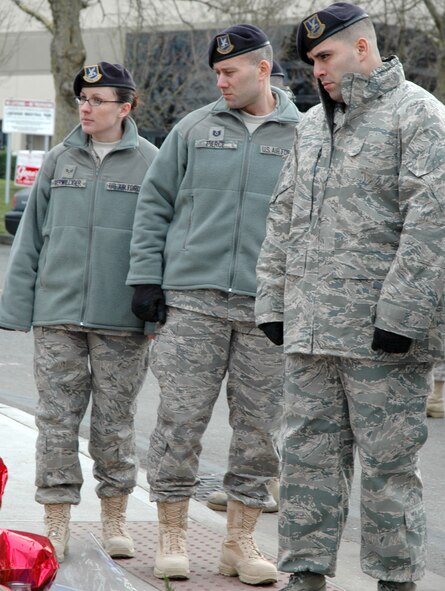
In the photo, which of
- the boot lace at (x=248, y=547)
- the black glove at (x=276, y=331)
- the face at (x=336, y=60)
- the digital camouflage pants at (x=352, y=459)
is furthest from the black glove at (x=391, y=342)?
the boot lace at (x=248, y=547)

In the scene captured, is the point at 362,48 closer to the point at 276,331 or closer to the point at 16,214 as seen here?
the point at 276,331

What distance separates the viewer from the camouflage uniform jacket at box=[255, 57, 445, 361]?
156 inches

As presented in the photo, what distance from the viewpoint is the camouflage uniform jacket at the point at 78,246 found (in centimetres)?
498

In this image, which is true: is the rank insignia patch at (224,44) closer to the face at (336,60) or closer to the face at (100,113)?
the face at (100,113)

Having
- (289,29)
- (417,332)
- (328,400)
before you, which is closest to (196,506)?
(328,400)

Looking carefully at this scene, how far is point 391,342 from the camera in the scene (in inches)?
156

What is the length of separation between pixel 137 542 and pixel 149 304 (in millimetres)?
1102

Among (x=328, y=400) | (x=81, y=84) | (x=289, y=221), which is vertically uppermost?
(x=81, y=84)

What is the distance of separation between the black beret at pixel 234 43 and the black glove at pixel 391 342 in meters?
1.39

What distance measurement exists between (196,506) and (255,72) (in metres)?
2.14

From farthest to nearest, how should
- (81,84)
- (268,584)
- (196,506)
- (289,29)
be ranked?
1. (289,29)
2. (196,506)
3. (81,84)
4. (268,584)

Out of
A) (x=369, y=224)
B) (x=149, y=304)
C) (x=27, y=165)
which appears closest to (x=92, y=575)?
(x=149, y=304)

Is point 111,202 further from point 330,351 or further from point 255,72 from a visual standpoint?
point 330,351

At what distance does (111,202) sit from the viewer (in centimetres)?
505
